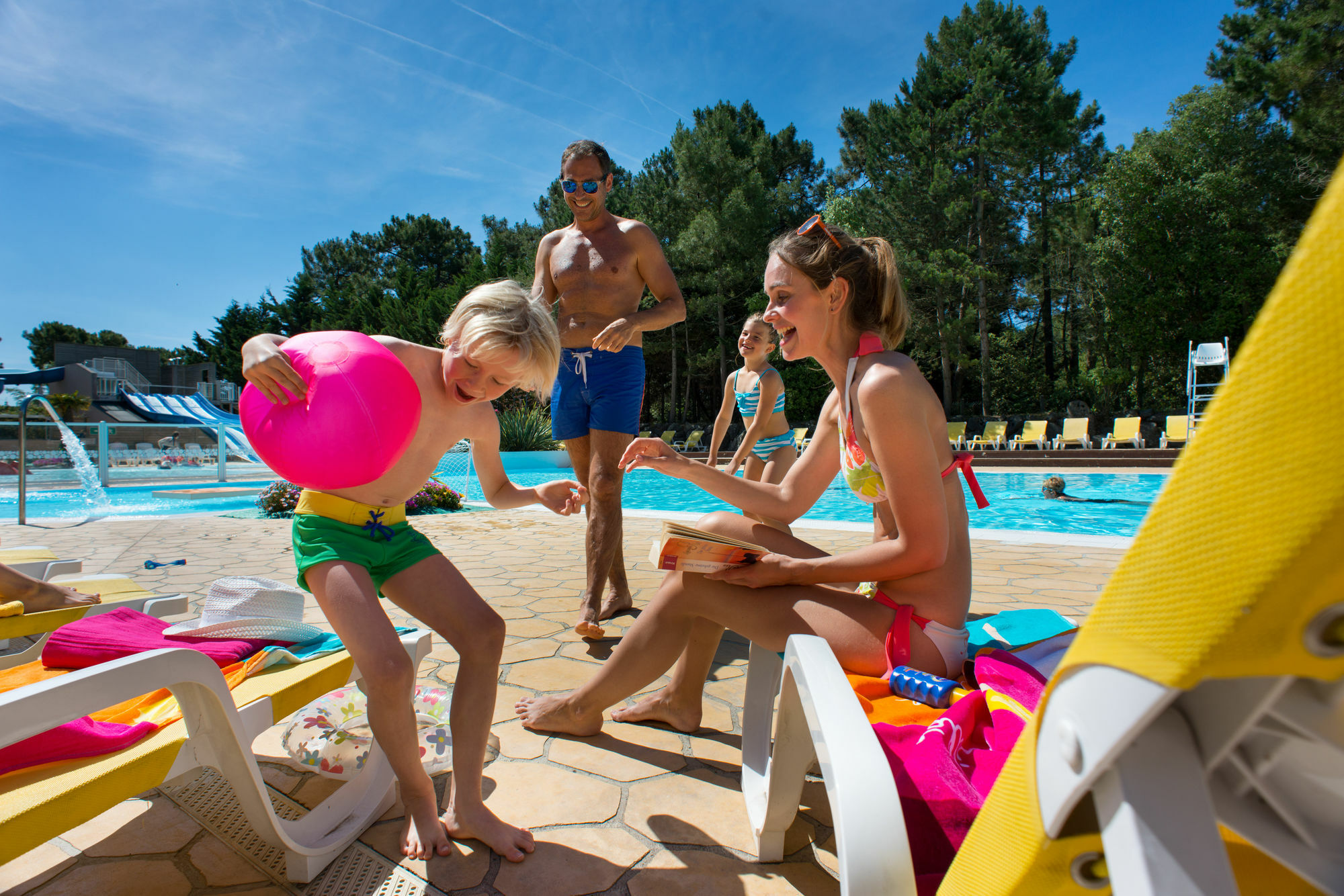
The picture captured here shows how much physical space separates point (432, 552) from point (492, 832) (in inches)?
30.1

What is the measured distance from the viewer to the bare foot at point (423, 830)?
168 cm

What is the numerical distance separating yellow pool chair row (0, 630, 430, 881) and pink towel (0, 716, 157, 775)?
26mm

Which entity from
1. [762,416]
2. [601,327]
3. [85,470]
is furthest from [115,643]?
[85,470]

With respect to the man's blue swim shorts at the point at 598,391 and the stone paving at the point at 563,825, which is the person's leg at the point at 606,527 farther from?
the stone paving at the point at 563,825

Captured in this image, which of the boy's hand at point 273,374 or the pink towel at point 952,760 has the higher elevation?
the boy's hand at point 273,374

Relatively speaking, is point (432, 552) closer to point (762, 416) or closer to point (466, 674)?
point (466, 674)

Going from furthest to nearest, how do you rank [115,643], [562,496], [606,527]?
[606,527], [562,496], [115,643]

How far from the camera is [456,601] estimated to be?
74.2 inches

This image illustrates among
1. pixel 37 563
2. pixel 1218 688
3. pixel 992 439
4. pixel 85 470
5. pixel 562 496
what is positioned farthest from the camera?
pixel 992 439

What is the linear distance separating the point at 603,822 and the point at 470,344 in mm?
1382

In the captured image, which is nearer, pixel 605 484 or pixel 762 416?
pixel 605 484

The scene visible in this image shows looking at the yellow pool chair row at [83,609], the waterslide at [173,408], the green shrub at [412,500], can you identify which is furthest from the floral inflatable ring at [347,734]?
the waterslide at [173,408]

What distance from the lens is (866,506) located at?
1367cm

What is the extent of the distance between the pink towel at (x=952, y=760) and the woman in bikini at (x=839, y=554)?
0.25 meters
